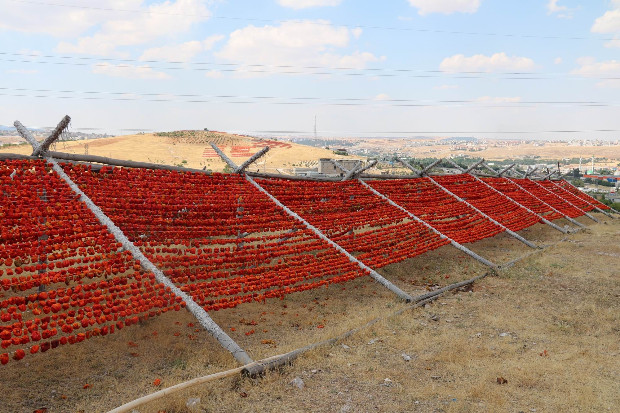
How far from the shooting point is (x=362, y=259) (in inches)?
380

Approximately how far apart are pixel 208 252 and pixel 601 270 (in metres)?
10.6

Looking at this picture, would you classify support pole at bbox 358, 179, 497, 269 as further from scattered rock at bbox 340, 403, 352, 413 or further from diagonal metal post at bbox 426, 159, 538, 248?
scattered rock at bbox 340, 403, 352, 413

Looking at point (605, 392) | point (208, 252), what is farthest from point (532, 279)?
point (208, 252)

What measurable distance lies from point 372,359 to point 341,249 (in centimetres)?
365

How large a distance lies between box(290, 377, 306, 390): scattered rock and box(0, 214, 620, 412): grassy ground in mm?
57

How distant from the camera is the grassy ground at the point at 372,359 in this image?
4.96 m

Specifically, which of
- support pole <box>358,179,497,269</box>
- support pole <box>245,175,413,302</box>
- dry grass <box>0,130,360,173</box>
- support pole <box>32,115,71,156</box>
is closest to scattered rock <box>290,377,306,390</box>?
support pole <box>245,175,413,302</box>

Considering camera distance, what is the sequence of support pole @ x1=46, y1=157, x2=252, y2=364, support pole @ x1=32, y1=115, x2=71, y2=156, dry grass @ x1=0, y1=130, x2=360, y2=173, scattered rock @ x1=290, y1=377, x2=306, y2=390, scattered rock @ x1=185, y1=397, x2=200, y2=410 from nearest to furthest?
1. scattered rock @ x1=185, y1=397, x2=200, y2=410
2. scattered rock @ x1=290, y1=377, x2=306, y2=390
3. support pole @ x1=46, y1=157, x2=252, y2=364
4. support pole @ x1=32, y1=115, x2=71, y2=156
5. dry grass @ x1=0, y1=130, x2=360, y2=173

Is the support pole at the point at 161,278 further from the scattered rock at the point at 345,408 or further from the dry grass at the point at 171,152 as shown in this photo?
the dry grass at the point at 171,152

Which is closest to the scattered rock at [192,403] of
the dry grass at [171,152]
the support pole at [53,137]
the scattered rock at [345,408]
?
the scattered rock at [345,408]

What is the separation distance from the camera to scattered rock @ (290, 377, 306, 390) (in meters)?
5.27

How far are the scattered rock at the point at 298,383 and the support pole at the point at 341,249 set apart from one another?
3801 millimetres

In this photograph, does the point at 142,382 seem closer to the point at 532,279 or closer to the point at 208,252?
the point at 208,252

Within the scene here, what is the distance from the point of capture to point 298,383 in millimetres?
5316
